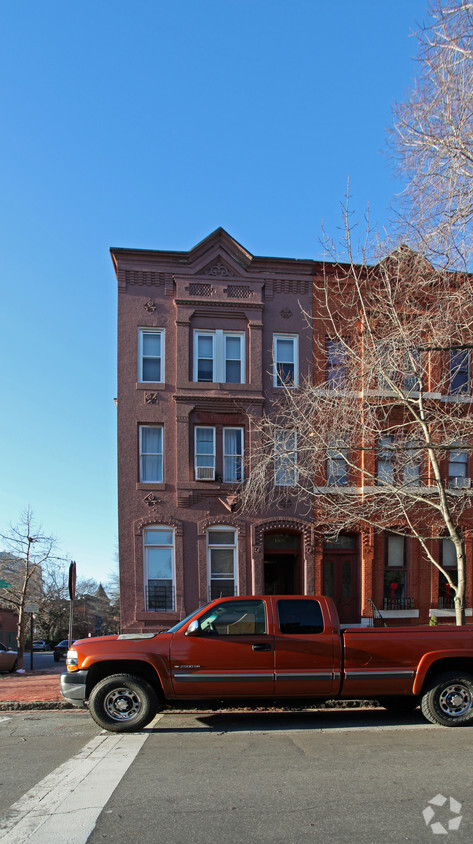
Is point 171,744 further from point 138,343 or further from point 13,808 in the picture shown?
point 138,343

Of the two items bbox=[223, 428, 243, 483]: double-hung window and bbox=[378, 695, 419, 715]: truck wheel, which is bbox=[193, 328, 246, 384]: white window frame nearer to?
bbox=[223, 428, 243, 483]: double-hung window

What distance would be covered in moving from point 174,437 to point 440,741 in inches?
471

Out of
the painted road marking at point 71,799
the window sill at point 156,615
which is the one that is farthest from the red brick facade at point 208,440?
the painted road marking at point 71,799

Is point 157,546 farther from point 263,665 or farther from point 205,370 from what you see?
point 263,665

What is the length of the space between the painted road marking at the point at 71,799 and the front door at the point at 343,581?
11731 mm

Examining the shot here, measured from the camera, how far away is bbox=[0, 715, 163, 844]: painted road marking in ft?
15.1

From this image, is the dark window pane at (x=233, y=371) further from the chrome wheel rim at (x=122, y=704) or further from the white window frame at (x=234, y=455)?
the chrome wheel rim at (x=122, y=704)

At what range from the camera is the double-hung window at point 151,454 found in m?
18.2

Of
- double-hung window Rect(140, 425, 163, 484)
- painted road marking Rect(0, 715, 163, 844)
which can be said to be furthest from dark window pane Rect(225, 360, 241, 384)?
painted road marking Rect(0, 715, 163, 844)

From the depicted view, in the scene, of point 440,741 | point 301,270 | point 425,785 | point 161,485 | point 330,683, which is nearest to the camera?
point 425,785

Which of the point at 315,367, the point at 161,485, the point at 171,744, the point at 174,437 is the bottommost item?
the point at 171,744

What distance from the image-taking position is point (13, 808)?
518cm

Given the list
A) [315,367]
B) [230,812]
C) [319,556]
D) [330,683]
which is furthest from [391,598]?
[230,812]

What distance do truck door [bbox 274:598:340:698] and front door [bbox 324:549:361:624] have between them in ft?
34.4
